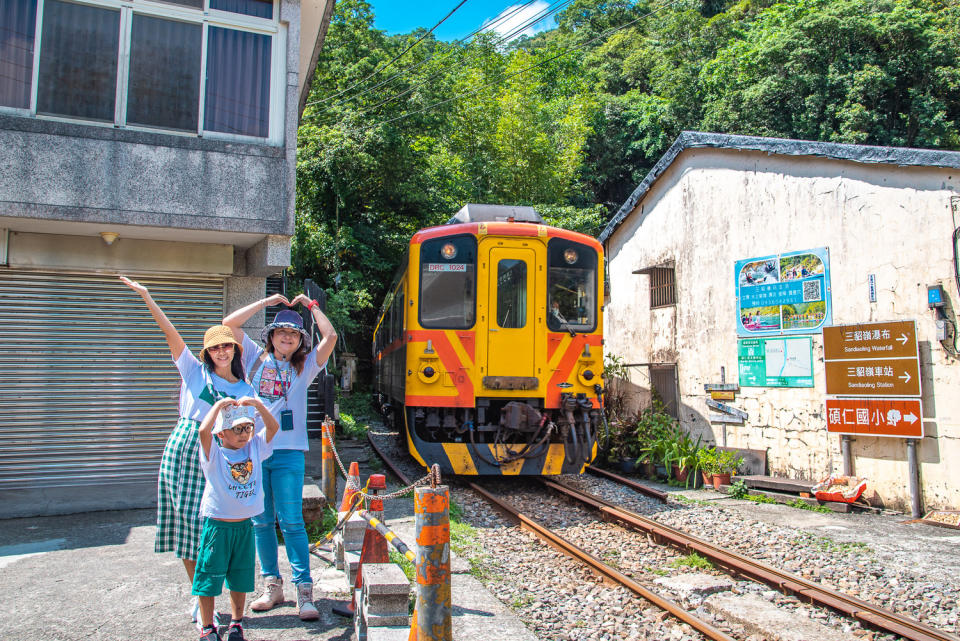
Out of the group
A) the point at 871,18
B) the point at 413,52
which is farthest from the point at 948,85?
the point at 413,52

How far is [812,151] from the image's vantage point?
967 cm

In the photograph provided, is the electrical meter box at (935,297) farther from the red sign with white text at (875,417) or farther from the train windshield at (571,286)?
the train windshield at (571,286)

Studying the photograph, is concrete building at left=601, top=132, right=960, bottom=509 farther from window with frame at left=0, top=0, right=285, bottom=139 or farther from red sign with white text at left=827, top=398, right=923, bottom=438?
window with frame at left=0, top=0, right=285, bottom=139

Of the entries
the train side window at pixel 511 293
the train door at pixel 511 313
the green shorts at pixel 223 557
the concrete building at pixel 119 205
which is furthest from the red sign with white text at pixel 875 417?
the green shorts at pixel 223 557

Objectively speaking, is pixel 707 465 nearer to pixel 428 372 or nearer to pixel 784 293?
pixel 784 293

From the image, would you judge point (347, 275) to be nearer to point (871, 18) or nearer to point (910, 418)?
point (910, 418)

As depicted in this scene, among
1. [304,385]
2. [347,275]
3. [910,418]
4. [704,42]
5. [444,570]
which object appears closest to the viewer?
[444,570]

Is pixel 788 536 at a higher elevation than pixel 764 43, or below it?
below

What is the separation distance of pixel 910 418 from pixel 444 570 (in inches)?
291

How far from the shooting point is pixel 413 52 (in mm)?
25406

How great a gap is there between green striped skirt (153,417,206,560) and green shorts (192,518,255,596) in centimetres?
21

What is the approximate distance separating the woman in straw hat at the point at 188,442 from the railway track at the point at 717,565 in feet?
10.3

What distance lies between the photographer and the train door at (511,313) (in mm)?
8625

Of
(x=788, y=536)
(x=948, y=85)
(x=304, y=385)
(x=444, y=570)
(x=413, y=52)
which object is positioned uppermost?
(x=413, y=52)
